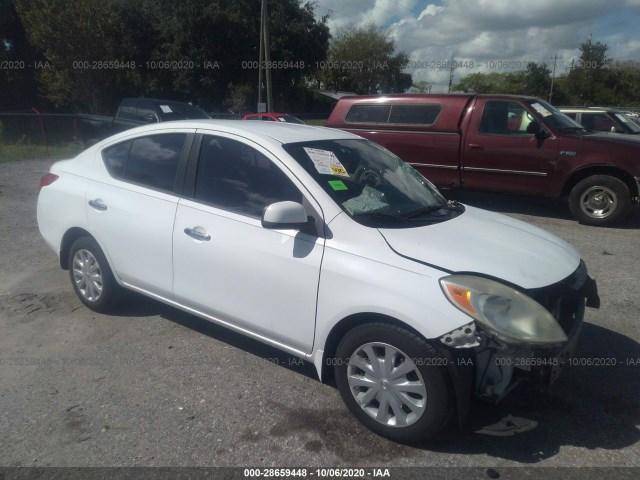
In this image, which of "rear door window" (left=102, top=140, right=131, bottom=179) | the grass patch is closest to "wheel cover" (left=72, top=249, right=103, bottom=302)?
"rear door window" (left=102, top=140, right=131, bottom=179)

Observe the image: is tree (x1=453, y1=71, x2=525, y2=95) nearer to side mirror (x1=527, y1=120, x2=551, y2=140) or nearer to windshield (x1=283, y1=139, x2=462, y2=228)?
side mirror (x1=527, y1=120, x2=551, y2=140)

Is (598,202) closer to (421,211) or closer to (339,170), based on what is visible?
(421,211)

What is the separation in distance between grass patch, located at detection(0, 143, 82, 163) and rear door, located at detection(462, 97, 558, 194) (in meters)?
12.8

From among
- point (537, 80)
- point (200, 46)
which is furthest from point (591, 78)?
point (200, 46)

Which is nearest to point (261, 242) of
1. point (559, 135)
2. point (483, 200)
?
point (559, 135)

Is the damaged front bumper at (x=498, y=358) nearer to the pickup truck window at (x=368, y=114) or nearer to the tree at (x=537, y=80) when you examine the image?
the pickup truck window at (x=368, y=114)

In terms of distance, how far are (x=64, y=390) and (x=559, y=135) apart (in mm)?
7484

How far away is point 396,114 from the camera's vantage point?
9.42 m

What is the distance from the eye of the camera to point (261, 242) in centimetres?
327

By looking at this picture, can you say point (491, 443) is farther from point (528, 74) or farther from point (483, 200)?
point (528, 74)

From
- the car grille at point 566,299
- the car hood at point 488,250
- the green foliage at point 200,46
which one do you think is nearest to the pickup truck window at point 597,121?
the car hood at point 488,250

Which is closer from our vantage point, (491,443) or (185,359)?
(491,443)

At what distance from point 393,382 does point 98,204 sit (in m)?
2.79

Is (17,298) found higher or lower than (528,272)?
lower
